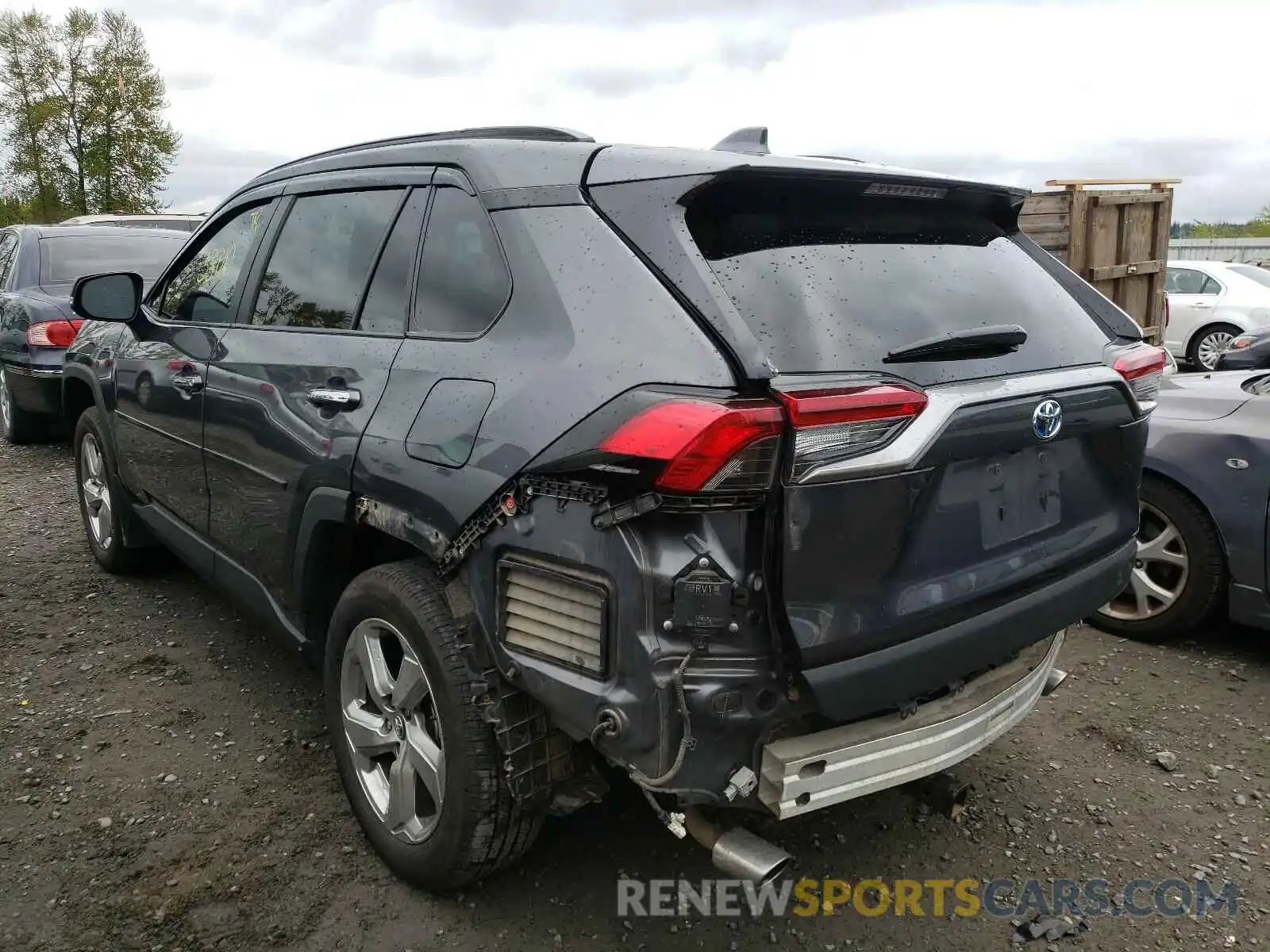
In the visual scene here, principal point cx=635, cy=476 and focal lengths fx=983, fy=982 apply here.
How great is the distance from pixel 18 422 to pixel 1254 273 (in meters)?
15.1

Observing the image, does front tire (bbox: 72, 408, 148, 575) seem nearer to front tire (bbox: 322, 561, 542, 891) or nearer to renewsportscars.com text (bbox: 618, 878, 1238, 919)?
front tire (bbox: 322, 561, 542, 891)

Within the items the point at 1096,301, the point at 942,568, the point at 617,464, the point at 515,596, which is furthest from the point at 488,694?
the point at 1096,301

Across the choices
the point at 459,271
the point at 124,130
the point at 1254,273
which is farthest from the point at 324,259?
the point at 124,130

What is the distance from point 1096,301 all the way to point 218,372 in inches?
110

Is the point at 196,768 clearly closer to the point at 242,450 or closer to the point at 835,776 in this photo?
the point at 242,450

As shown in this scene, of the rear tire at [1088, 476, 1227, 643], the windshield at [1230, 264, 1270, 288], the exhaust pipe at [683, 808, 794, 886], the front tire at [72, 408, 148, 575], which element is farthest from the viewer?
the windshield at [1230, 264, 1270, 288]

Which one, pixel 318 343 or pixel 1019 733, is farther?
pixel 1019 733

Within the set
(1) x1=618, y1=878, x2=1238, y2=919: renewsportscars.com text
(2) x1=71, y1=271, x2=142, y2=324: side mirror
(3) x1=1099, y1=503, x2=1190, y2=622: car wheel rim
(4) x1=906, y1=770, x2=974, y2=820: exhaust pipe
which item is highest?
(2) x1=71, y1=271, x2=142, y2=324: side mirror

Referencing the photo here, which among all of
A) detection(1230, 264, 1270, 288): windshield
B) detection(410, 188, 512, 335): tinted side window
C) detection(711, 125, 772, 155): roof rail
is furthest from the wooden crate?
detection(410, 188, 512, 335): tinted side window

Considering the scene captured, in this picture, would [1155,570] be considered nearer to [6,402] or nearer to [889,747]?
[889,747]

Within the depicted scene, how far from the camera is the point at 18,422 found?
8016 mm

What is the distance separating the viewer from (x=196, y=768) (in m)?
3.22

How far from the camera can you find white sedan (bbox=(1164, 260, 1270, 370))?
13.0 meters

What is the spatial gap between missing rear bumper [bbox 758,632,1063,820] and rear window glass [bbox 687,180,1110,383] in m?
0.75
